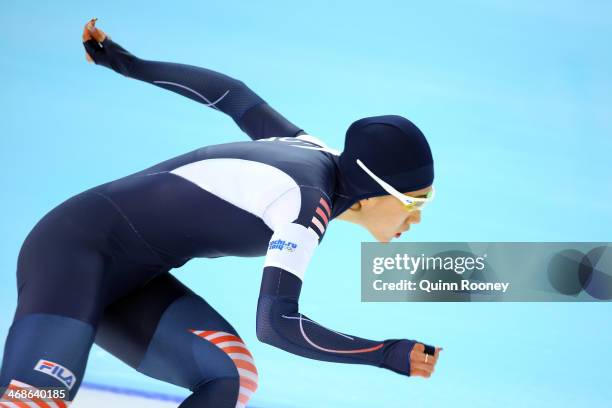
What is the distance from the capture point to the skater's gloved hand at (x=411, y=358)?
94.7 inches

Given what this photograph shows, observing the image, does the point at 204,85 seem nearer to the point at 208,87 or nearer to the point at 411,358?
the point at 208,87

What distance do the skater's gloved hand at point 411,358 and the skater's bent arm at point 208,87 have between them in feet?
3.75

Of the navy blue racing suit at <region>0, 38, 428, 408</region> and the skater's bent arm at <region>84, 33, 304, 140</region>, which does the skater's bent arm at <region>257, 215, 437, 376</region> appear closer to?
the navy blue racing suit at <region>0, 38, 428, 408</region>

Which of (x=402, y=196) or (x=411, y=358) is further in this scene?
(x=402, y=196)

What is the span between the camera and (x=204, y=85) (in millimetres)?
3420

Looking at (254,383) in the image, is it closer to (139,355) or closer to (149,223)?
(139,355)

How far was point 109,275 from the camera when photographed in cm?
274

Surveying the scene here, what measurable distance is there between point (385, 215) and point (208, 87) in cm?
90

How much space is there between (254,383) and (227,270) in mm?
3184

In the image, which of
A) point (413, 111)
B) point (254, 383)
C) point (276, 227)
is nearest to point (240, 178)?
point (276, 227)
